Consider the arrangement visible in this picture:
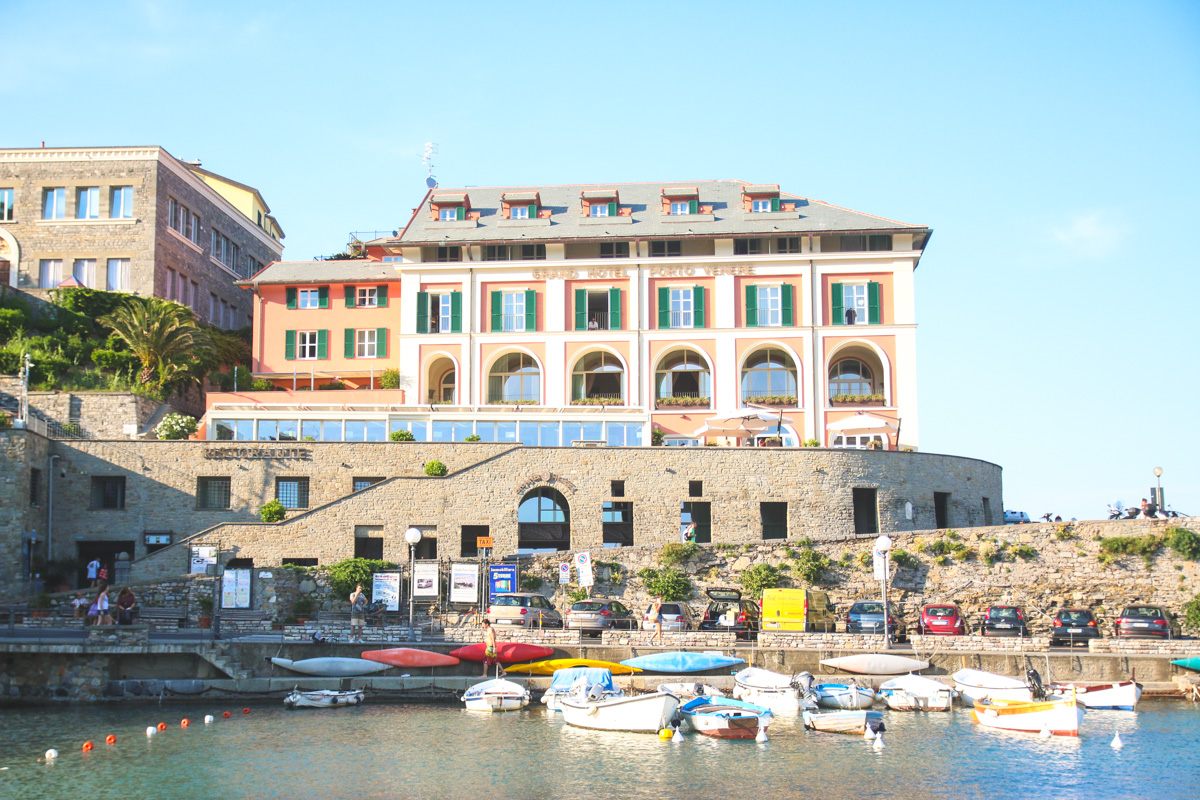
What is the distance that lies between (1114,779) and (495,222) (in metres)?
41.6

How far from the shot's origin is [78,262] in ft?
186

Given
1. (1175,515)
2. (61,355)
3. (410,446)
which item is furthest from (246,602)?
(1175,515)

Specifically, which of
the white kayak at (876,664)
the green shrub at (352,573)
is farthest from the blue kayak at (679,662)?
the green shrub at (352,573)

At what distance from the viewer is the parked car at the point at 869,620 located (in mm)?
36000

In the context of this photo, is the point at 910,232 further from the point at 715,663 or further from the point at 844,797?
the point at 844,797

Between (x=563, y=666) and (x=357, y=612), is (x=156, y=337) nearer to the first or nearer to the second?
(x=357, y=612)

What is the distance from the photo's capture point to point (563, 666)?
32406 mm

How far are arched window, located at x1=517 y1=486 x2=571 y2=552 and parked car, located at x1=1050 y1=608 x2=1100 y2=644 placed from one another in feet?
59.8

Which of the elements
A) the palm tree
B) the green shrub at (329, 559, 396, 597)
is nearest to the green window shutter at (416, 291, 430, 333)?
the palm tree

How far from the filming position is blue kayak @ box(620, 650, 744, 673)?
31.5 meters

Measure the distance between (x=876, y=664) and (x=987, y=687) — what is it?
2.93 metres

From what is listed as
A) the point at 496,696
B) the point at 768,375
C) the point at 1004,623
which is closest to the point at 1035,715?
the point at 1004,623

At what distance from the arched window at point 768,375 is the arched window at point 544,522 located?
1264 centimetres

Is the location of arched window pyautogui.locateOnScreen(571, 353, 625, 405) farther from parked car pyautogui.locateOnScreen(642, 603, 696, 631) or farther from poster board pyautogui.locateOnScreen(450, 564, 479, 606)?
parked car pyautogui.locateOnScreen(642, 603, 696, 631)
